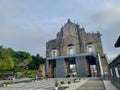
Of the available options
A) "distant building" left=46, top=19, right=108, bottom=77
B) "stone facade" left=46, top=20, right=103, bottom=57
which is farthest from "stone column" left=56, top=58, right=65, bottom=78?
"stone facade" left=46, top=20, right=103, bottom=57

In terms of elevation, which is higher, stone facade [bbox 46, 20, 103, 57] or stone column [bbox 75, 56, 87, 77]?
stone facade [bbox 46, 20, 103, 57]

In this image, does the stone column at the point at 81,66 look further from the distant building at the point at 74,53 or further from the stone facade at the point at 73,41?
the stone facade at the point at 73,41

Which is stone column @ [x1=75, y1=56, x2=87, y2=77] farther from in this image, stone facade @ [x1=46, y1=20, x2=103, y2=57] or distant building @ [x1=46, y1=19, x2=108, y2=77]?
stone facade @ [x1=46, y1=20, x2=103, y2=57]

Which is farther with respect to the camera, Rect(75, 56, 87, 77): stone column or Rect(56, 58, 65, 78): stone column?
Rect(56, 58, 65, 78): stone column

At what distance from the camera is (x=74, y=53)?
122 feet

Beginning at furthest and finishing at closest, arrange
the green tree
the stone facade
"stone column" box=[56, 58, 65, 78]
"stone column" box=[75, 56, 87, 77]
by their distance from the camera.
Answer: the stone facade, the green tree, "stone column" box=[56, 58, 65, 78], "stone column" box=[75, 56, 87, 77]

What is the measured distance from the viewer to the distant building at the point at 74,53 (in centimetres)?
3272

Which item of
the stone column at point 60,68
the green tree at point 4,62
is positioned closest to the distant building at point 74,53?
the stone column at point 60,68

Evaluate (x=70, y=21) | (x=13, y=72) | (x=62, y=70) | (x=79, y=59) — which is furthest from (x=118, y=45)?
(x=13, y=72)

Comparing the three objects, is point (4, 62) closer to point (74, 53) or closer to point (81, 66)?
point (74, 53)

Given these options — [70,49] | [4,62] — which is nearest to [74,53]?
[70,49]

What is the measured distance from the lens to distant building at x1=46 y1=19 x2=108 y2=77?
32.7 metres

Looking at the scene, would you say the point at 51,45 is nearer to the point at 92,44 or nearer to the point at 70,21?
the point at 70,21

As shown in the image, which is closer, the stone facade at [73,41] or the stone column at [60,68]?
the stone column at [60,68]
